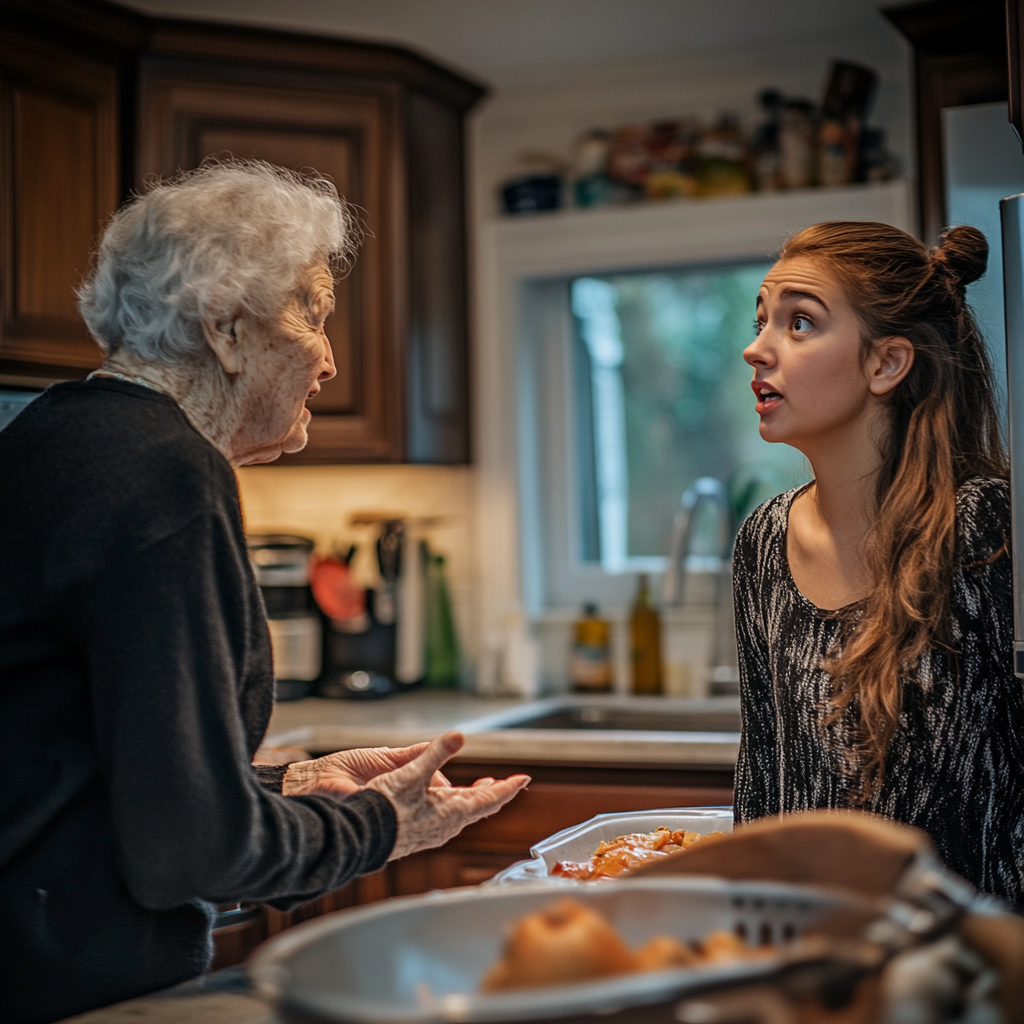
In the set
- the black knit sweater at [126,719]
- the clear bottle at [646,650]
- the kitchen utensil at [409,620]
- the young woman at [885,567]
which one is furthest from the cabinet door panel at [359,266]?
the black knit sweater at [126,719]

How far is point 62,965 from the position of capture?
97cm

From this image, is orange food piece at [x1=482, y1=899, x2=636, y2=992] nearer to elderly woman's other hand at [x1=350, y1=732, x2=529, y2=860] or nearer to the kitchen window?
elderly woman's other hand at [x1=350, y1=732, x2=529, y2=860]

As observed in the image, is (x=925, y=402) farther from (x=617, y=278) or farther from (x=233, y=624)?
(x=617, y=278)

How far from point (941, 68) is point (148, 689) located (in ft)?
7.30

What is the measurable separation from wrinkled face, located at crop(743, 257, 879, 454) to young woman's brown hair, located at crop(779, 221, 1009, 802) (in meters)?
0.02

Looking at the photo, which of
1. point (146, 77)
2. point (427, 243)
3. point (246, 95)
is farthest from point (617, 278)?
point (146, 77)

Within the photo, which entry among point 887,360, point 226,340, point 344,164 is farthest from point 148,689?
point 344,164

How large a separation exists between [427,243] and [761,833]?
2461 mm

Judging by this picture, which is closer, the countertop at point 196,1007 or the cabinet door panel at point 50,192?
the countertop at point 196,1007

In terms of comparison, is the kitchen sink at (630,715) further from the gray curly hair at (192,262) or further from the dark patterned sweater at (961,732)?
the gray curly hair at (192,262)

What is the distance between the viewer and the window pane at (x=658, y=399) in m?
3.11

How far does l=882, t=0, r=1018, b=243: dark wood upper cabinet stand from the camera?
95.7 inches

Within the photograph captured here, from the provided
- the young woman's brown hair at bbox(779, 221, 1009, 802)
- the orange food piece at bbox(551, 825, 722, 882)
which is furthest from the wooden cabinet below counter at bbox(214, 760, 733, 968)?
the orange food piece at bbox(551, 825, 722, 882)

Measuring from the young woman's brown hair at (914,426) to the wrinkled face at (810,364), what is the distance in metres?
0.02
